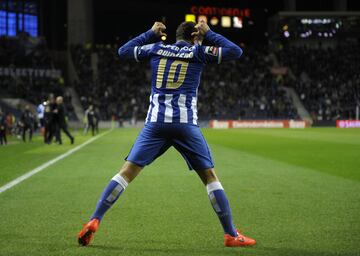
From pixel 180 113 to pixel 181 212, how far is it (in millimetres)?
2223

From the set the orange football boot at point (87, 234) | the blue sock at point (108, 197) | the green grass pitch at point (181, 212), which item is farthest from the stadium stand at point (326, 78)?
the orange football boot at point (87, 234)

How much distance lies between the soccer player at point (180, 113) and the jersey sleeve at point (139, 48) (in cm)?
4

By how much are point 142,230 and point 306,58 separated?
59700mm

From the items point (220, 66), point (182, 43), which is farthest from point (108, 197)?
point (220, 66)

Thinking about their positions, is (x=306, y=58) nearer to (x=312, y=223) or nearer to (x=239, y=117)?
(x=239, y=117)

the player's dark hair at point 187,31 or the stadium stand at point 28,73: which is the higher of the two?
the stadium stand at point 28,73

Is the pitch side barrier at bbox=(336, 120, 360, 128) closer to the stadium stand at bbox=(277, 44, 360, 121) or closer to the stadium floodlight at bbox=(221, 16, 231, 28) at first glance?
the stadium stand at bbox=(277, 44, 360, 121)

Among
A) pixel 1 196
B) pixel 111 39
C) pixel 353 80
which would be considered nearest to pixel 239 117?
pixel 353 80

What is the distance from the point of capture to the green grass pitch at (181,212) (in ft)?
17.8

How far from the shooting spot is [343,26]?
6475 centimetres

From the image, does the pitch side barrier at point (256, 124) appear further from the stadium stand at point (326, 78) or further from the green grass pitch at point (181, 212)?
the green grass pitch at point (181, 212)

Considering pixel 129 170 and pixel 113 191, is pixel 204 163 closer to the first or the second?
pixel 129 170

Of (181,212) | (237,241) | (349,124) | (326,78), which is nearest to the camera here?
(237,241)

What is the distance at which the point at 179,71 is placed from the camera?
18.4 feet
